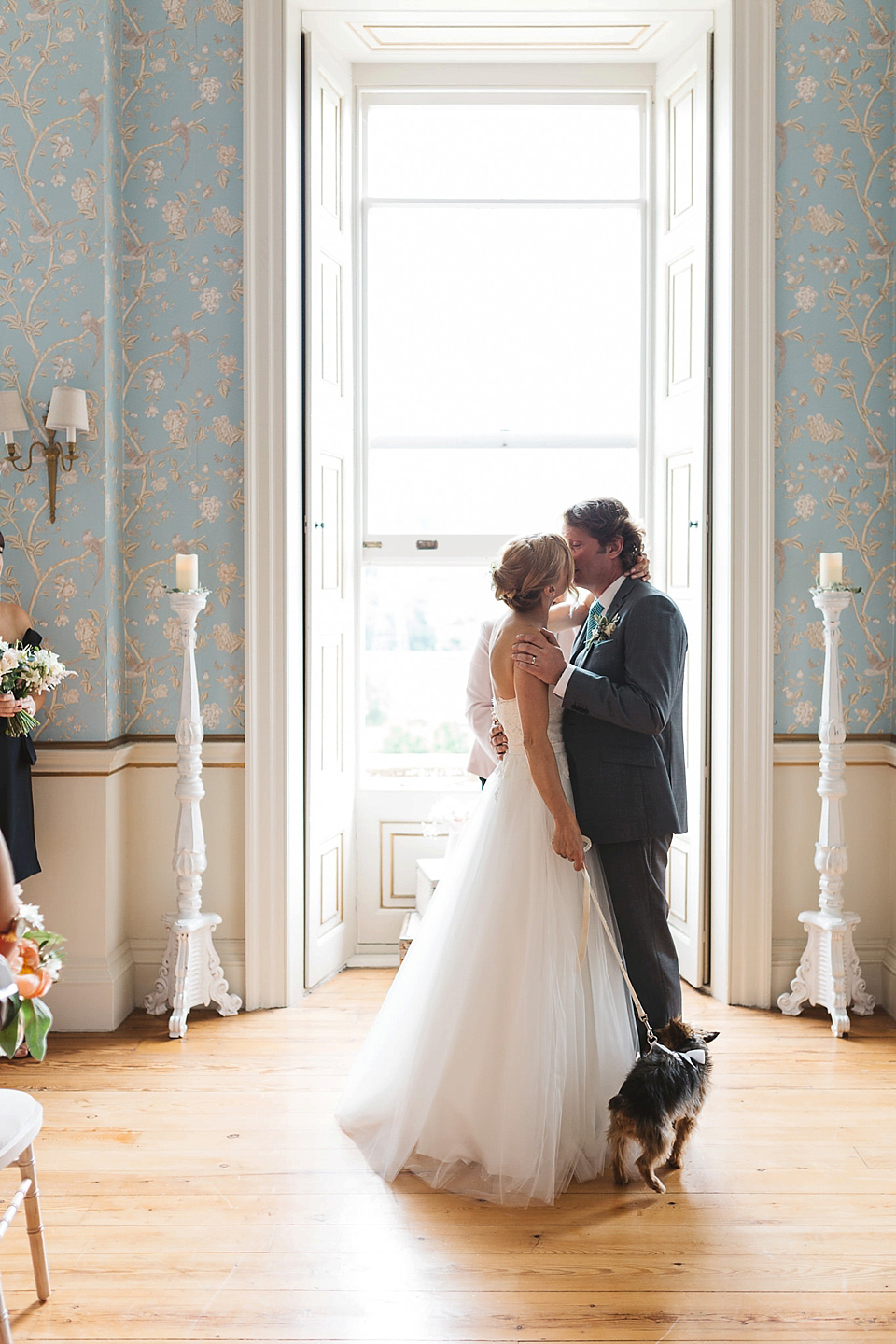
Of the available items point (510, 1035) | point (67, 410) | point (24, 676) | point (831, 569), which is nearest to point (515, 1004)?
point (510, 1035)

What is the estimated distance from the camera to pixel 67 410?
339 cm

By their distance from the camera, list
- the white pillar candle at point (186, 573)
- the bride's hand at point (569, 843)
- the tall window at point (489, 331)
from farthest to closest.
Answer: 1. the tall window at point (489, 331)
2. the white pillar candle at point (186, 573)
3. the bride's hand at point (569, 843)

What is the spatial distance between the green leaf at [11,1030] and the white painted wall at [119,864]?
1.86 meters

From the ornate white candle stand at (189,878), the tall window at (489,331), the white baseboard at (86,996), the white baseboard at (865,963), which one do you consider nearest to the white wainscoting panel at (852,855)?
the white baseboard at (865,963)

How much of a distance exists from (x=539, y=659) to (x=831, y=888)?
169 cm

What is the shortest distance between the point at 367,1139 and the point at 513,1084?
539mm

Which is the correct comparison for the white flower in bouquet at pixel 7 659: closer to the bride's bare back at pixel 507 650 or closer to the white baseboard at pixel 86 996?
the white baseboard at pixel 86 996

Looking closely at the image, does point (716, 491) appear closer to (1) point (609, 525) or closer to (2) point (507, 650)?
(1) point (609, 525)

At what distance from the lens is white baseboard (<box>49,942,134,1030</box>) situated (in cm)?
357

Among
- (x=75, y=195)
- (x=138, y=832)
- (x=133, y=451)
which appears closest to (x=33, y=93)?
(x=75, y=195)

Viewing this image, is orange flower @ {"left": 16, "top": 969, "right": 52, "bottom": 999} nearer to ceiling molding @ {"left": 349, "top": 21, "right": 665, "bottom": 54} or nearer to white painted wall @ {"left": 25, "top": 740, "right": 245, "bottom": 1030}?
white painted wall @ {"left": 25, "top": 740, "right": 245, "bottom": 1030}

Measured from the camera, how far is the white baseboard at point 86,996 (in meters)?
3.57

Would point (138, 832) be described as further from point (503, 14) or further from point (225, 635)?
point (503, 14)

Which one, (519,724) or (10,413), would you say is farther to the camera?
(10,413)
